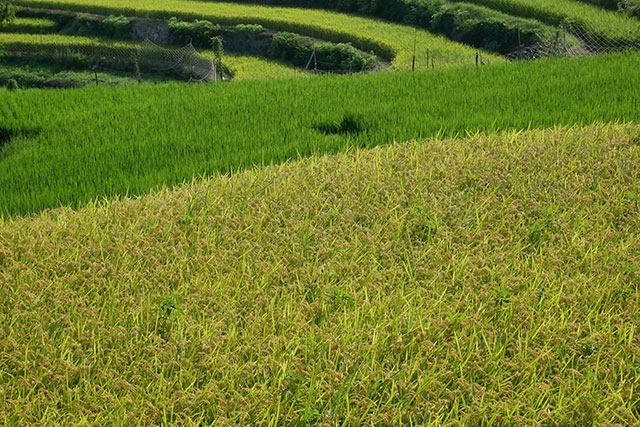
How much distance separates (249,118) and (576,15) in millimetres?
15583

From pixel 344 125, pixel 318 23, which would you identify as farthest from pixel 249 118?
pixel 318 23

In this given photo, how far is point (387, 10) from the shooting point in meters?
24.2

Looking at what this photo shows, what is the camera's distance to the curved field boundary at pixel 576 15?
1758 cm

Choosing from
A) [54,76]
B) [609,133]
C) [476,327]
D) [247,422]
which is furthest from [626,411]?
[54,76]

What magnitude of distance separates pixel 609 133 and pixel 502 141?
32.5 inches

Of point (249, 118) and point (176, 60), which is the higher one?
point (249, 118)

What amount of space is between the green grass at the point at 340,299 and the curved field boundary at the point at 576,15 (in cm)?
1447

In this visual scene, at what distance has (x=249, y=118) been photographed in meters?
6.29

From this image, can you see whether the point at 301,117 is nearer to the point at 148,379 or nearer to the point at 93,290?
Result: the point at 93,290

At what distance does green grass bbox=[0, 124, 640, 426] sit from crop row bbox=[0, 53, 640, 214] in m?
→ 0.61

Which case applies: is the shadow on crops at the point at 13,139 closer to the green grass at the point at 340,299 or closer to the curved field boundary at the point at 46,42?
the green grass at the point at 340,299

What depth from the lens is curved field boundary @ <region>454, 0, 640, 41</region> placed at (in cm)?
1758

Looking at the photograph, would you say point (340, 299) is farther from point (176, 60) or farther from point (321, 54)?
point (176, 60)

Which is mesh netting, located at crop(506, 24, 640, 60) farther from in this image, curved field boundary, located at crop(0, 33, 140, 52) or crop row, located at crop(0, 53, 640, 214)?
curved field boundary, located at crop(0, 33, 140, 52)
